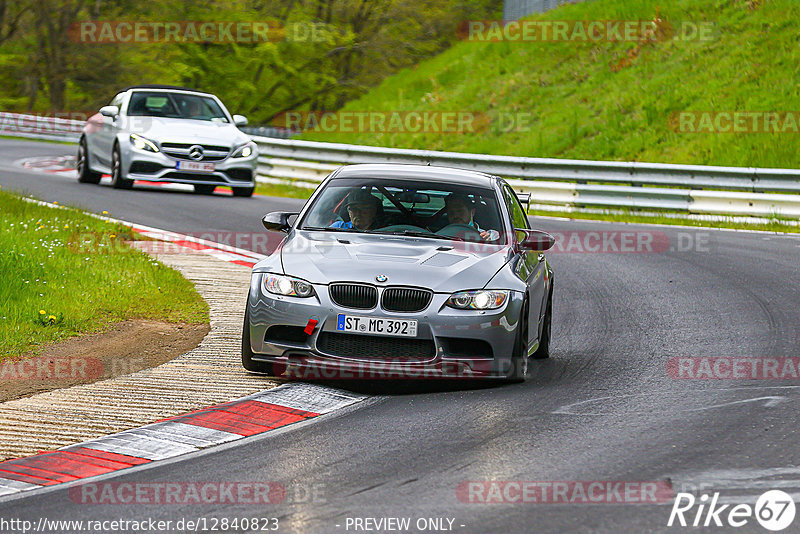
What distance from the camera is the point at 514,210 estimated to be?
31.3 ft

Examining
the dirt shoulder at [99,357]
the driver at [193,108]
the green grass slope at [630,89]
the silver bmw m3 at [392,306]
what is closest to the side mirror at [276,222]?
the silver bmw m3 at [392,306]

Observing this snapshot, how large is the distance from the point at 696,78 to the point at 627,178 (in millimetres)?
8449

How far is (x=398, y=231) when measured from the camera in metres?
8.74

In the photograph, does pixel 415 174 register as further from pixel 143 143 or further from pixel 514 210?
pixel 143 143

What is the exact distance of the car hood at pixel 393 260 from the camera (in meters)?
7.71

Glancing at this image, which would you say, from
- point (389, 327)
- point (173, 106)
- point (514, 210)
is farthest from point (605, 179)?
point (389, 327)

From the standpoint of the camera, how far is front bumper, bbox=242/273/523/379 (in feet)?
24.8

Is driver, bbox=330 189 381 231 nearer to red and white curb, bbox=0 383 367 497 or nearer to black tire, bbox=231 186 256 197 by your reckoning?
red and white curb, bbox=0 383 367 497

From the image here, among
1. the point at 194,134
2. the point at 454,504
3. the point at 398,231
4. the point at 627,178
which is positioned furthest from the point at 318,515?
the point at 627,178

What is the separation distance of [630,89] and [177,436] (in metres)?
25.4

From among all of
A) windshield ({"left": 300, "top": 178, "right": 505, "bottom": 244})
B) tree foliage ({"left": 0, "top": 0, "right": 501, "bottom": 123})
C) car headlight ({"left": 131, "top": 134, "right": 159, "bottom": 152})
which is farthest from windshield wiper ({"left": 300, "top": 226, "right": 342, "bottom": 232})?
tree foliage ({"left": 0, "top": 0, "right": 501, "bottom": 123})

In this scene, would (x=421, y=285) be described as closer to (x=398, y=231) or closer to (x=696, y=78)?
(x=398, y=231)

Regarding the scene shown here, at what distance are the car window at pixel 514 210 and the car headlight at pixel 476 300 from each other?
56.2 inches

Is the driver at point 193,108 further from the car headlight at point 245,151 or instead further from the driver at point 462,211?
the driver at point 462,211
